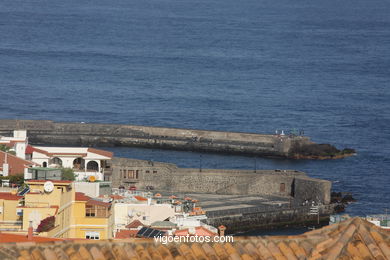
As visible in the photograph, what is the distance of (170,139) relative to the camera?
3423 inches

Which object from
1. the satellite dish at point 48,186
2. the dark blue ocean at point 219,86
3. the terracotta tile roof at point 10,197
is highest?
the dark blue ocean at point 219,86

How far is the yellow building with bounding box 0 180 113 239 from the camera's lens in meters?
26.0

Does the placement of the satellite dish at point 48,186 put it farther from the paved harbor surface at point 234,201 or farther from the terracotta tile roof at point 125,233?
the paved harbor surface at point 234,201

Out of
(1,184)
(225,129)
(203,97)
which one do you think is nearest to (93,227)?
(1,184)

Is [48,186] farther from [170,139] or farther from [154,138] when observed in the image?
[170,139]

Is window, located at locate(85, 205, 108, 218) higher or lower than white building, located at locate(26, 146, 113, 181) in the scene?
lower

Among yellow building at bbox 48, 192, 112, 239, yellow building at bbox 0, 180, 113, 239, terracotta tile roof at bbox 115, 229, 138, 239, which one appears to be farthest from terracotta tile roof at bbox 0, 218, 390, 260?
terracotta tile roof at bbox 115, 229, 138, 239

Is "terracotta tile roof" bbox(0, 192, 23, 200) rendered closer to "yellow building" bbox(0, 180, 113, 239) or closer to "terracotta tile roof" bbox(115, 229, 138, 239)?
"yellow building" bbox(0, 180, 113, 239)

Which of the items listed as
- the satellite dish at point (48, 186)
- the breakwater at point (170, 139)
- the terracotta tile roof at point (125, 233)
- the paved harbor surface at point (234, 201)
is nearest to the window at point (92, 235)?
the satellite dish at point (48, 186)

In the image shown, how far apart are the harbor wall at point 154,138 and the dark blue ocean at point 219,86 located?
5.13 feet

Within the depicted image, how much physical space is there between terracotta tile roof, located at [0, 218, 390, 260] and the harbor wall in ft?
248

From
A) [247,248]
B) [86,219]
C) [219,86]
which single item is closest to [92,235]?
[86,219]

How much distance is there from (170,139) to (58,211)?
60.5 meters

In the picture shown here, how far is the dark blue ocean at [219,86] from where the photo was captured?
8331cm
